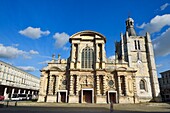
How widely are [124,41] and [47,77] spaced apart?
76.3 ft

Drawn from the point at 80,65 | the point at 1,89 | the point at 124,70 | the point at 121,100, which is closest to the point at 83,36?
the point at 80,65

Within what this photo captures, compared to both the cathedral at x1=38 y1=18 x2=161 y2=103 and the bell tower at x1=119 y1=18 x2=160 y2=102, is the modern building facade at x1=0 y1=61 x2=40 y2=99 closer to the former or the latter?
the cathedral at x1=38 y1=18 x2=161 y2=103

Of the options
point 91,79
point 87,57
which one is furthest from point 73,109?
point 87,57

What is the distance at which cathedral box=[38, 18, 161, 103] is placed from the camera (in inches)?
1037

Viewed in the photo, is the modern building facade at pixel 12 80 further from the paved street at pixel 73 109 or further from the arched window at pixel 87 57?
the paved street at pixel 73 109

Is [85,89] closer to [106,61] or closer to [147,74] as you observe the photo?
[106,61]

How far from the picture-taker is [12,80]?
52469 mm

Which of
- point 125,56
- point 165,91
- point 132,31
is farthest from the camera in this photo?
point 165,91

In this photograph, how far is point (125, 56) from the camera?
116 ft

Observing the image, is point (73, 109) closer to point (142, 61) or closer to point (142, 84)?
point (142, 84)

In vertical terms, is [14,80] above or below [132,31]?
below

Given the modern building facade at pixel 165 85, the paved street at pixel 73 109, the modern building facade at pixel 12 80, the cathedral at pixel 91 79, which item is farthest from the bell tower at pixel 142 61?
the modern building facade at pixel 12 80

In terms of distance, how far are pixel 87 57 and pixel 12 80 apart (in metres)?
38.4

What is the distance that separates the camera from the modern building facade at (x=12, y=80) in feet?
141
